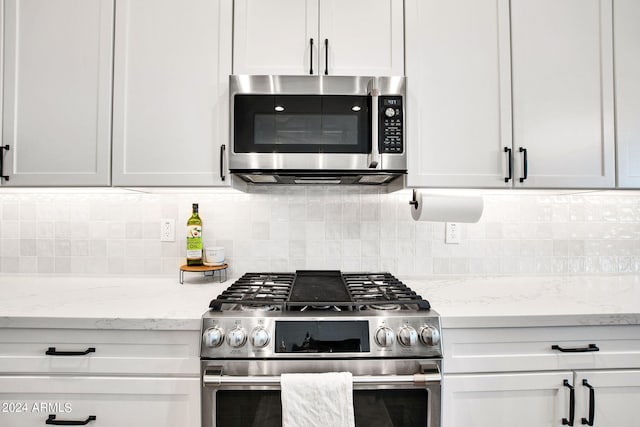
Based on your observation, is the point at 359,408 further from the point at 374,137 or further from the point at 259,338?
the point at 374,137

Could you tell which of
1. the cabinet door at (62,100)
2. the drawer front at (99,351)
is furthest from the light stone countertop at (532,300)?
the cabinet door at (62,100)

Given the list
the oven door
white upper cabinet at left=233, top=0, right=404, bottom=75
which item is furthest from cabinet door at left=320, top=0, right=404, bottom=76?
the oven door

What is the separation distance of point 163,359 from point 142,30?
1.33 m

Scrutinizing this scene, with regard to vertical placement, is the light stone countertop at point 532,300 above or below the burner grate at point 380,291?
below

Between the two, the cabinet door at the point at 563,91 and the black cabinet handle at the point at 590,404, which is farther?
the cabinet door at the point at 563,91

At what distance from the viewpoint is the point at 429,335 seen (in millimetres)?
1042

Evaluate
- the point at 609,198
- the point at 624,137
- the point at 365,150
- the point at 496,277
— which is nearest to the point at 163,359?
the point at 365,150

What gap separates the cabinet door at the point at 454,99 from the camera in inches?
55.7

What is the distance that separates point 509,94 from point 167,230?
5.77 ft

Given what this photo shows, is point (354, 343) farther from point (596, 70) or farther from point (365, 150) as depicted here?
point (596, 70)

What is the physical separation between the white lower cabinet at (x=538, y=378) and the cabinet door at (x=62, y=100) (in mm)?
1577

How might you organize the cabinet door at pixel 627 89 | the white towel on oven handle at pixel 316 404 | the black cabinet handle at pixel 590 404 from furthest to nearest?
the cabinet door at pixel 627 89 → the black cabinet handle at pixel 590 404 → the white towel on oven handle at pixel 316 404

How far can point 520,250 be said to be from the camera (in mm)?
1765

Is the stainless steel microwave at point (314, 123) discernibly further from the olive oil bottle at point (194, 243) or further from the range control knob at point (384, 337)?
the range control knob at point (384, 337)
